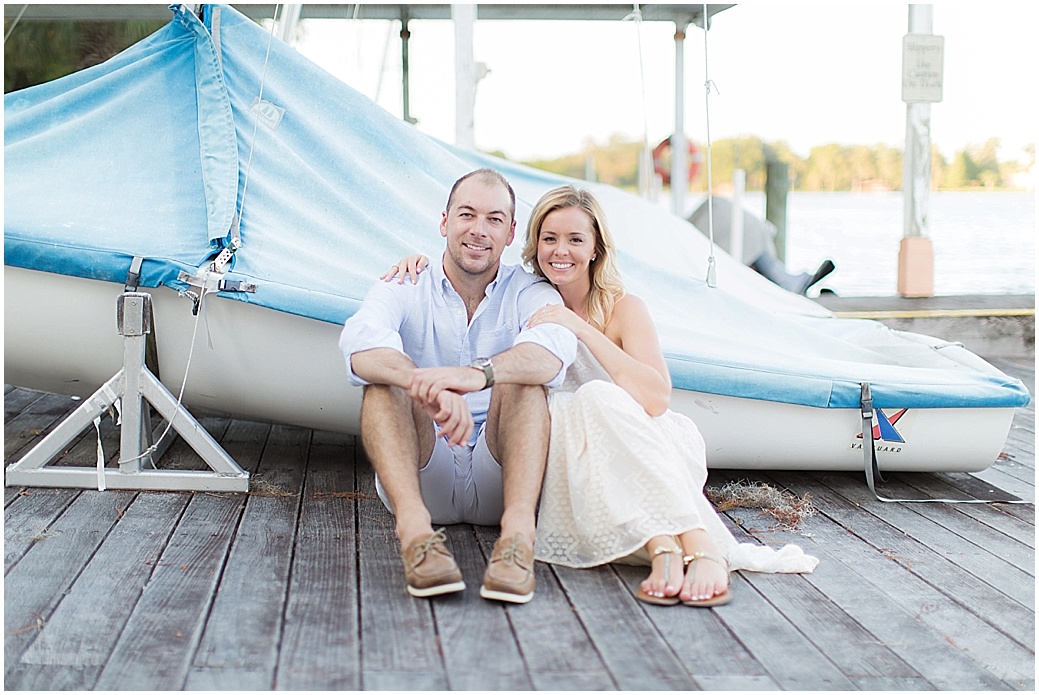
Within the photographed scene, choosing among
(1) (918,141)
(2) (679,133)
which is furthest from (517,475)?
(2) (679,133)

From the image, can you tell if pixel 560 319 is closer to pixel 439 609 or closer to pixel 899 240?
pixel 439 609

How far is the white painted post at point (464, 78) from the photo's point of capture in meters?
4.83

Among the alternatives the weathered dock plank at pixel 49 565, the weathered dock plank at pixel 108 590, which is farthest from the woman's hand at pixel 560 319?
the weathered dock plank at pixel 49 565

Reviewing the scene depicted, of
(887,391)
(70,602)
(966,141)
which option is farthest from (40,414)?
(966,141)

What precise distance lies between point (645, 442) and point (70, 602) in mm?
1157

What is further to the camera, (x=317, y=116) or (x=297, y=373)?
(x=317, y=116)

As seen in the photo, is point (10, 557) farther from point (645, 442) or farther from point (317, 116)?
point (317, 116)

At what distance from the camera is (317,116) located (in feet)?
10.7

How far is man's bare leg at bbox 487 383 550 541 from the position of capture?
2.12 meters

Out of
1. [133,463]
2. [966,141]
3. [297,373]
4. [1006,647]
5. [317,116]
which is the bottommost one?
[1006,647]

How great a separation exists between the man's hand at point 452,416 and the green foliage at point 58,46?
23.9 ft

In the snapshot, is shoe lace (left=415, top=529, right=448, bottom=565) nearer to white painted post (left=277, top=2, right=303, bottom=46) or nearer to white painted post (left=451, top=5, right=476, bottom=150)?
white painted post (left=277, top=2, right=303, bottom=46)

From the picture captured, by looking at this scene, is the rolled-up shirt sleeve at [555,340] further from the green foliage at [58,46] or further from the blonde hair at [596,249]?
the green foliage at [58,46]

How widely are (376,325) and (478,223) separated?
13.8 inches
